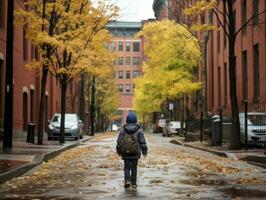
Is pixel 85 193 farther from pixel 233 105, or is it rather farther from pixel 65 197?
pixel 233 105

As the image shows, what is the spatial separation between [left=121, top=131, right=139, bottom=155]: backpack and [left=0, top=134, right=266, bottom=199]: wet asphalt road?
28.6 inches

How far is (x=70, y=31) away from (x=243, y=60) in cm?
1748

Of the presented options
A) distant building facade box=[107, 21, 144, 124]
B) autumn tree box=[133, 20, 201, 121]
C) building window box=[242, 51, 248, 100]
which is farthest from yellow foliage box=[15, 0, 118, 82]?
distant building facade box=[107, 21, 144, 124]

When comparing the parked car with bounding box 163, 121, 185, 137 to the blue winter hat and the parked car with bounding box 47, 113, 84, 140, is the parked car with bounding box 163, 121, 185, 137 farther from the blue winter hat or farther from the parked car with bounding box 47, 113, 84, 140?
the blue winter hat

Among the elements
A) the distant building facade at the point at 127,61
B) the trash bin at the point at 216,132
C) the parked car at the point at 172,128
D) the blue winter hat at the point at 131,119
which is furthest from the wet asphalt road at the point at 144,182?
the distant building facade at the point at 127,61

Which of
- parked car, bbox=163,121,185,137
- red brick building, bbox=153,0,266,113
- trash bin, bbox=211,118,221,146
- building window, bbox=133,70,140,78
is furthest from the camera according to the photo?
building window, bbox=133,70,140,78

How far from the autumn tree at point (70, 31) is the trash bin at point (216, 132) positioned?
7215 mm

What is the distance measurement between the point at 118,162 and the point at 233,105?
8.08 meters

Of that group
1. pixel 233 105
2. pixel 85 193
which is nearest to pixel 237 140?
pixel 233 105

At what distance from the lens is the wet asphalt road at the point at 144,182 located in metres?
10.9

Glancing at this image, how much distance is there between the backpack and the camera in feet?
39.0

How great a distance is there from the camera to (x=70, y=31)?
97.0ft

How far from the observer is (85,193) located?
36.2 ft

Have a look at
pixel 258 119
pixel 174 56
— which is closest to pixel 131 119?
pixel 258 119
